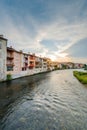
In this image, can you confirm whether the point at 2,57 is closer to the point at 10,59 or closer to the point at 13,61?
the point at 10,59

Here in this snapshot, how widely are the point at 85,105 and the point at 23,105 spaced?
28.0 ft

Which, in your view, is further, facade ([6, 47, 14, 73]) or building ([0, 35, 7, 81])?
facade ([6, 47, 14, 73])

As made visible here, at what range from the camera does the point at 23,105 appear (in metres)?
20.0

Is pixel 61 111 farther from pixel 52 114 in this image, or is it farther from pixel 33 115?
pixel 33 115

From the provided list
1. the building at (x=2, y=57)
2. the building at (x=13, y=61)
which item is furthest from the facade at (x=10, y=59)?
the building at (x=2, y=57)

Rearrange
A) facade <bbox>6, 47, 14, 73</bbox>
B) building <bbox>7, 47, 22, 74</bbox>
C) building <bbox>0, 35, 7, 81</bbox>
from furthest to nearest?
building <bbox>7, 47, 22, 74</bbox> < facade <bbox>6, 47, 14, 73</bbox> < building <bbox>0, 35, 7, 81</bbox>

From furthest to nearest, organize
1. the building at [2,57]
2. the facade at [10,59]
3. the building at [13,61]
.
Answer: the building at [13,61], the facade at [10,59], the building at [2,57]

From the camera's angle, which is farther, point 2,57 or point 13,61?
point 13,61

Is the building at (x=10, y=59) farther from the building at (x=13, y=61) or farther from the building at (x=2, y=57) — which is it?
the building at (x=2, y=57)

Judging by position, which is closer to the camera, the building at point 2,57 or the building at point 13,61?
the building at point 2,57

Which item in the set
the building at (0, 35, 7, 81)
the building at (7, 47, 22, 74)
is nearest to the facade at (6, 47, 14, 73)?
the building at (7, 47, 22, 74)

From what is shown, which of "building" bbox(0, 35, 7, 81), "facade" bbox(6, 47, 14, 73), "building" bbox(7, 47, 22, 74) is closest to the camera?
"building" bbox(0, 35, 7, 81)

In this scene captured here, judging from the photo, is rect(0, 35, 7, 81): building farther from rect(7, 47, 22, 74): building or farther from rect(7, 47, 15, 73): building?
rect(7, 47, 15, 73): building

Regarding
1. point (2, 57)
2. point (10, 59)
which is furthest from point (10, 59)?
point (2, 57)
